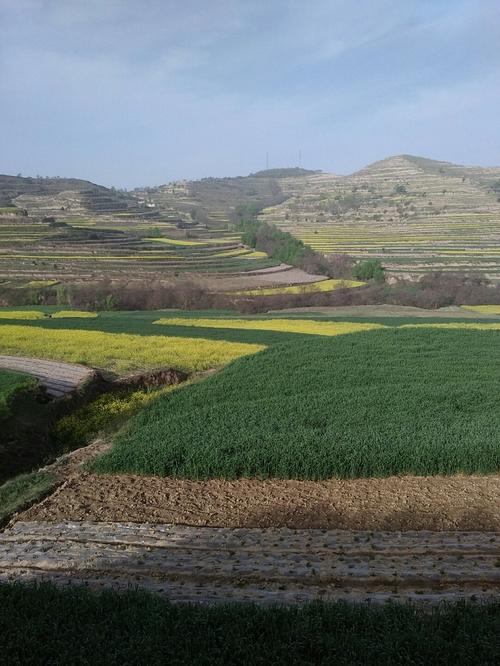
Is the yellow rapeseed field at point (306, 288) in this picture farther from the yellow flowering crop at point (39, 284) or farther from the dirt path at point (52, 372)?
the dirt path at point (52, 372)

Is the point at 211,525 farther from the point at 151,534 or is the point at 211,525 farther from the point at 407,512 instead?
the point at 407,512

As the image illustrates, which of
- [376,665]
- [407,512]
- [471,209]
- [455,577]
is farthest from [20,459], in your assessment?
[471,209]

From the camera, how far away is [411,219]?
270 feet

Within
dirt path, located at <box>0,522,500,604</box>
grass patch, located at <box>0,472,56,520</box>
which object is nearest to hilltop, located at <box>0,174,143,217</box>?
grass patch, located at <box>0,472,56,520</box>

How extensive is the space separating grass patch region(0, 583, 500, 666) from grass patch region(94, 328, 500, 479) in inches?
206

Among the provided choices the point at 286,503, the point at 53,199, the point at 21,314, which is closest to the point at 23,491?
the point at 286,503

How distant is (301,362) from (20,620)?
13.8 meters

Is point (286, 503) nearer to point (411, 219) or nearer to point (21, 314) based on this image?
point (21, 314)

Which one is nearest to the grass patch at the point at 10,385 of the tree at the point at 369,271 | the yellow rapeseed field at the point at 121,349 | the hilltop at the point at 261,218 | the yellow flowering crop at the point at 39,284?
the yellow rapeseed field at the point at 121,349

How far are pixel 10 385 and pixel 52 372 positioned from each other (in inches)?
138

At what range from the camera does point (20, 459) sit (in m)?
13.4

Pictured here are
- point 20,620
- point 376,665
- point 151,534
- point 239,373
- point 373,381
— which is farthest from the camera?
point 239,373

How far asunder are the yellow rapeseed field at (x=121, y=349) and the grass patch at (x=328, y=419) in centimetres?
312

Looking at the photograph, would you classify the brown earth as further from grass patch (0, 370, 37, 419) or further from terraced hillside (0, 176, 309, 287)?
terraced hillside (0, 176, 309, 287)
